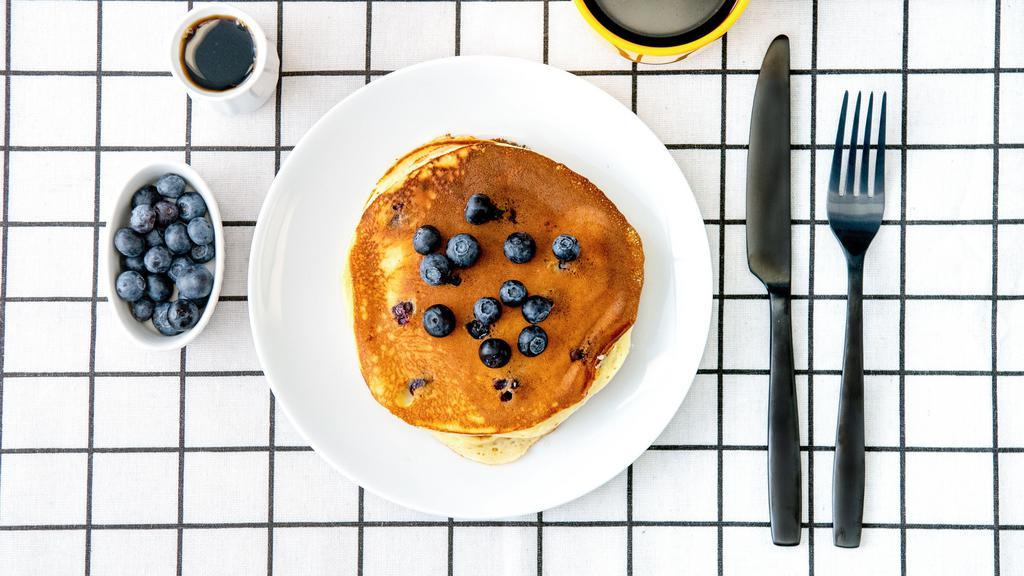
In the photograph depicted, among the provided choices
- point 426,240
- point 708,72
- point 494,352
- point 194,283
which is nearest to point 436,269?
point 426,240

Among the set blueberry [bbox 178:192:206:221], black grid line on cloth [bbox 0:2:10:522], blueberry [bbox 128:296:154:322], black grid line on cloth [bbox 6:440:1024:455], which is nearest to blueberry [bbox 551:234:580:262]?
black grid line on cloth [bbox 6:440:1024:455]

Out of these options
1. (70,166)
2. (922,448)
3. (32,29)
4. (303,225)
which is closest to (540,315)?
(303,225)

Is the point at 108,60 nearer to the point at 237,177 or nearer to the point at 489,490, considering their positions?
the point at 237,177

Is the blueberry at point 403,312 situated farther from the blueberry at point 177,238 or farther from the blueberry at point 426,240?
the blueberry at point 177,238

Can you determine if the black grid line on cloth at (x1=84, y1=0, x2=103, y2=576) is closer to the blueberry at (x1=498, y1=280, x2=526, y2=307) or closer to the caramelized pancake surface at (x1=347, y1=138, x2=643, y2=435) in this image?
the caramelized pancake surface at (x1=347, y1=138, x2=643, y2=435)

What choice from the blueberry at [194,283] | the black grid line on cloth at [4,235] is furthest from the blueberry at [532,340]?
the black grid line on cloth at [4,235]

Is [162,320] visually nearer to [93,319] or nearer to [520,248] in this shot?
[93,319]
